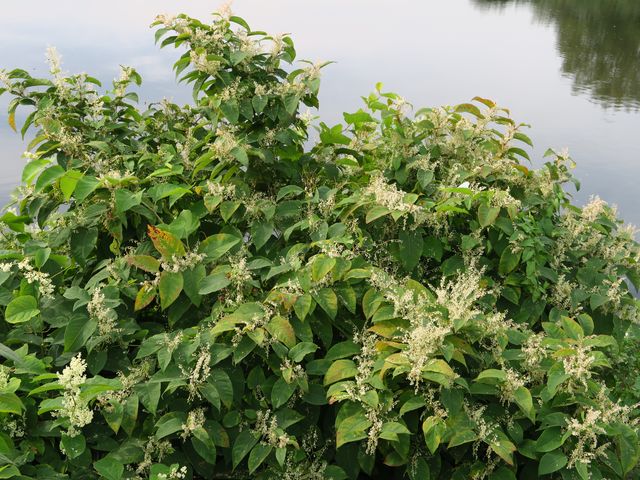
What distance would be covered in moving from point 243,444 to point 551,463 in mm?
1132

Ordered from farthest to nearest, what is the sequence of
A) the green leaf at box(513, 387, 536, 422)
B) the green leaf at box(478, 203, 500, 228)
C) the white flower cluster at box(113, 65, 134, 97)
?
the white flower cluster at box(113, 65, 134, 97)
the green leaf at box(478, 203, 500, 228)
the green leaf at box(513, 387, 536, 422)

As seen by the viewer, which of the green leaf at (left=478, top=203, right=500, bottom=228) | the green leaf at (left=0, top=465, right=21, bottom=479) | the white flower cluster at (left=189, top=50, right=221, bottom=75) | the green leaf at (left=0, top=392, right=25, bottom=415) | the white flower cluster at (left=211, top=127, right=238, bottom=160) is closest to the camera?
the green leaf at (left=0, top=465, right=21, bottom=479)

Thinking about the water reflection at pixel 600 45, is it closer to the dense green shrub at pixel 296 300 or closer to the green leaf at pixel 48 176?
the dense green shrub at pixel 296 300

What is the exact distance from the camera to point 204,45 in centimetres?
322

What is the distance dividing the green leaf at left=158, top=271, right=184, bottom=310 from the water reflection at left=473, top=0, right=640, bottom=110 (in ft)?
46.9

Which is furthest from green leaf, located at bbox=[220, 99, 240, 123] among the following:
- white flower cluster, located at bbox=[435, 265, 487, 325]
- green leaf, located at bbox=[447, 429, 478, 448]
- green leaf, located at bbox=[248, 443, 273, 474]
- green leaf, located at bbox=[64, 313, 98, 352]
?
green leaf, located at bbox=[447, 429, 478, 448]

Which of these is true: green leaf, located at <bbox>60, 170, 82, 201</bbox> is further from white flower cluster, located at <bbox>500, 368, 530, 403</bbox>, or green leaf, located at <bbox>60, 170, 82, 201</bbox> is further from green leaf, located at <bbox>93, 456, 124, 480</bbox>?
white flower cluster, located at <bbox>500, 368, 530, 403</bbox>

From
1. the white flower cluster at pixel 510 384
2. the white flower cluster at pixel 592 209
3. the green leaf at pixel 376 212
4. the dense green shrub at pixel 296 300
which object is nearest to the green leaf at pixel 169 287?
the dense green shrub at pixel 296 300

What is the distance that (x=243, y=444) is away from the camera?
96.4 inches

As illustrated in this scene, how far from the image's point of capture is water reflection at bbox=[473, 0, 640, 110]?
1661 cm

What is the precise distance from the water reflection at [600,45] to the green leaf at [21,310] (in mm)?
14608

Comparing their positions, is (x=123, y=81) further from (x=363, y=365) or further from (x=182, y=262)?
(x=363, y=365)

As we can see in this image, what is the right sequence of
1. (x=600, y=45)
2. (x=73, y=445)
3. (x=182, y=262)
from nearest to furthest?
(x=73, y=445) < (x=182, y=262) < (x=600, y=45)

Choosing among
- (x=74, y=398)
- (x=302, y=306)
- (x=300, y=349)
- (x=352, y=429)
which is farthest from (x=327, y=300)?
(x=74, y=398)
